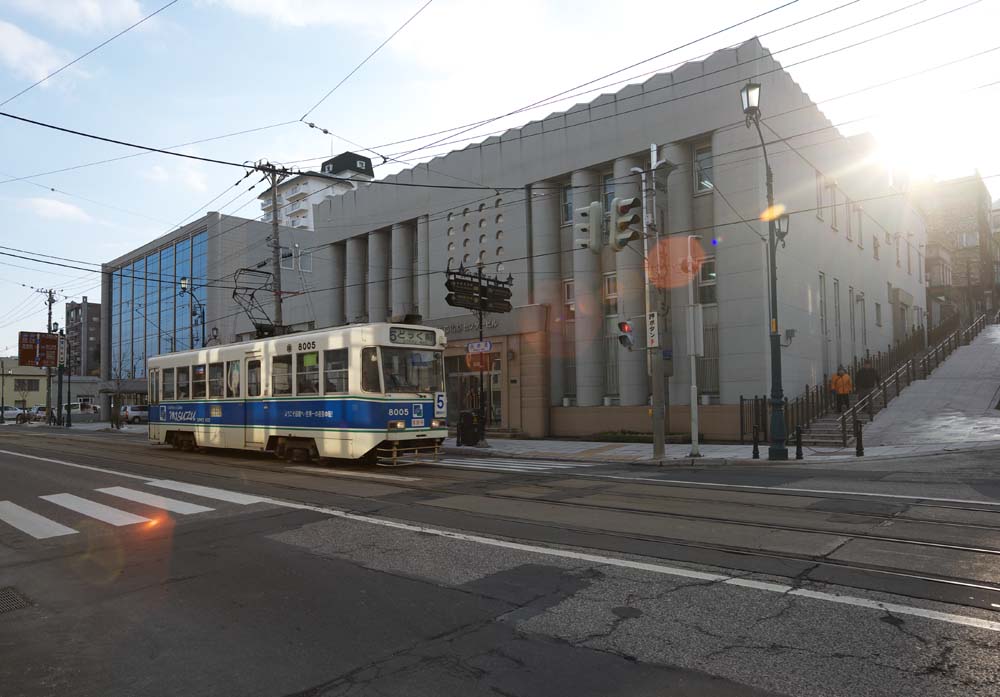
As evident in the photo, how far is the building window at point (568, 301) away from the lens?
27.1 metres

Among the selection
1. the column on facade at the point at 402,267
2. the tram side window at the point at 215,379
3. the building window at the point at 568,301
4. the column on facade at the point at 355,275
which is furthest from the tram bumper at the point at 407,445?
the column on facade at the point at 355,275

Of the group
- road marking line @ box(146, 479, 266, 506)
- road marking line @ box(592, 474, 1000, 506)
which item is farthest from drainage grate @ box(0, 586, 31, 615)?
road marking line @ box(592, 474, 1000, 506)

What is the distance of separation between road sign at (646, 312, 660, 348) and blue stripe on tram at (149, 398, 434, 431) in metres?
6.27

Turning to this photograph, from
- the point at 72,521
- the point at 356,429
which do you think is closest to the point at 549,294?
the point at 356,429

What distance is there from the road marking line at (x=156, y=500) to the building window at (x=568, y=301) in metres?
18.6

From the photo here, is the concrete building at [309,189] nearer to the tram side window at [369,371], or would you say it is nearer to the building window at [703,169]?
the building window at [703,169]

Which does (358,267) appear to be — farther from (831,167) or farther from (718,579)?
(718,579)

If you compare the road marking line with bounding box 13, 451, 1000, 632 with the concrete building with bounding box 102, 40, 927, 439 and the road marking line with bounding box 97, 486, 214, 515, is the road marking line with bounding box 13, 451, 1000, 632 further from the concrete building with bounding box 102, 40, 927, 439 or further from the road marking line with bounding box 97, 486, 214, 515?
the concrete building with bounding box 102, 40, 927, 439

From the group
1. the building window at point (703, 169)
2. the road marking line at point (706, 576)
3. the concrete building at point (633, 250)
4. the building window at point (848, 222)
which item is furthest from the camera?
the building window at point (848, 222)

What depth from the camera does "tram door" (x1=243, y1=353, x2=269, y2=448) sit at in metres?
17.3

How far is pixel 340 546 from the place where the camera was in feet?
23.8

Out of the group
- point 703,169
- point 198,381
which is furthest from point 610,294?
point 198,381

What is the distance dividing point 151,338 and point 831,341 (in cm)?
6427

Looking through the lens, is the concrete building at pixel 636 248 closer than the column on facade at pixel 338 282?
Yes
